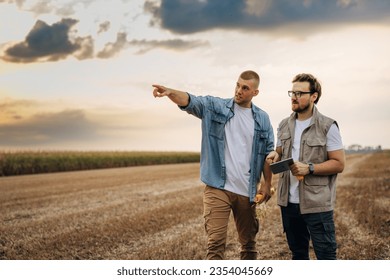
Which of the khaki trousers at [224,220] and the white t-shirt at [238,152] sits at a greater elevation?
the white t-shirt at [238,152]

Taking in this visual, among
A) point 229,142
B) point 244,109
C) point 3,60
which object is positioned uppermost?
point 3,60

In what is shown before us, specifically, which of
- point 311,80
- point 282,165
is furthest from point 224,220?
point 311,80

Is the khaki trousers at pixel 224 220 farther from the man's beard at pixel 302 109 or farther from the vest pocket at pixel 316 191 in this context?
the man's beard at pixel 302 109

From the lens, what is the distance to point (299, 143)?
379cm

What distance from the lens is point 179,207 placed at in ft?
31.3

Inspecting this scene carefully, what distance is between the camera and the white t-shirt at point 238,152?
419cm

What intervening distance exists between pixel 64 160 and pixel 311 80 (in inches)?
1023

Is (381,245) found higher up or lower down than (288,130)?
lower down

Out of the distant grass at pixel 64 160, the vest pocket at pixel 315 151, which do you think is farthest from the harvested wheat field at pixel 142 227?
the distant grass at pixel 64 160

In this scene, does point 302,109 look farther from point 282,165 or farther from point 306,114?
point 282,165

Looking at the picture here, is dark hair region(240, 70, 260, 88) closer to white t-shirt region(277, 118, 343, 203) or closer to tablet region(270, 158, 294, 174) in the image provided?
white t-shirt region(277, 118, 343, 203)

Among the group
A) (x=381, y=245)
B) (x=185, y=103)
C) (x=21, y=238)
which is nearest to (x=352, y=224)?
(x=381, y=245)
